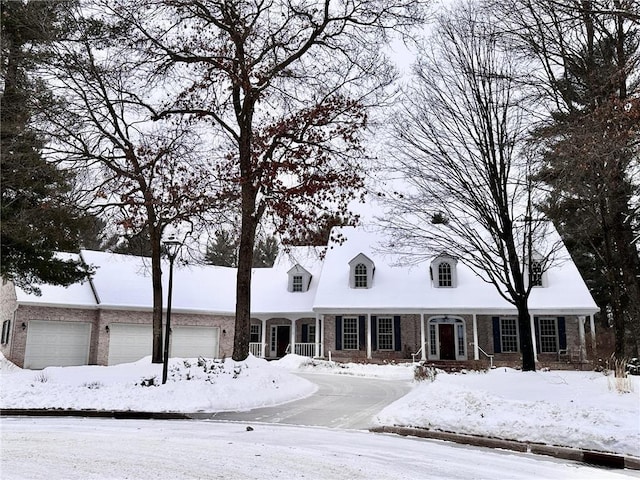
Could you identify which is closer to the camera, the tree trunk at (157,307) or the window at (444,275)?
the tree trunk at (157,307)

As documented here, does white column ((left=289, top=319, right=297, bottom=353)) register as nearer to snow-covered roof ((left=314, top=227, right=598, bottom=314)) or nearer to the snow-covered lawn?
snow-covered roof ((left=314, top=227, right=598, bottom=314))

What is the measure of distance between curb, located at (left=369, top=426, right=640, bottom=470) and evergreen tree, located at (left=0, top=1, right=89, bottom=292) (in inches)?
442

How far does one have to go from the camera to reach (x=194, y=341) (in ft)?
91.2

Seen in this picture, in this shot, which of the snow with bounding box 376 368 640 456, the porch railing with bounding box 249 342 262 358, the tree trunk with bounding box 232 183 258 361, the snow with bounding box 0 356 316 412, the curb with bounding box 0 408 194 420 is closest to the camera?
the snow with bounding box 376 368 640 456

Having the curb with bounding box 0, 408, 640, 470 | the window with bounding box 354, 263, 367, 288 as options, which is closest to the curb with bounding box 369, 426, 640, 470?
the curb with bounding box 0, 408, 640, 470

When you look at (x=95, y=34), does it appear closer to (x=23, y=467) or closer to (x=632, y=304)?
(x=23, y=467)

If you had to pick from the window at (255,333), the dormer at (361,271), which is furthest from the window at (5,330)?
the dormer at (361,271)

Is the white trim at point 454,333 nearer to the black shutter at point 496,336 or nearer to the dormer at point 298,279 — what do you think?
the black shutter at point 496,336

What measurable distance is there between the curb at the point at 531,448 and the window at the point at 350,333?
18086mm

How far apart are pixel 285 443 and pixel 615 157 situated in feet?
24.6

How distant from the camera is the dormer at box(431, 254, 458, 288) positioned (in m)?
27.2

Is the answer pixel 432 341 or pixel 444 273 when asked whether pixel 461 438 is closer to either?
pixel 432 341

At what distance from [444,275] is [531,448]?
2033cm

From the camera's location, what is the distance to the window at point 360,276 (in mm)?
28225
